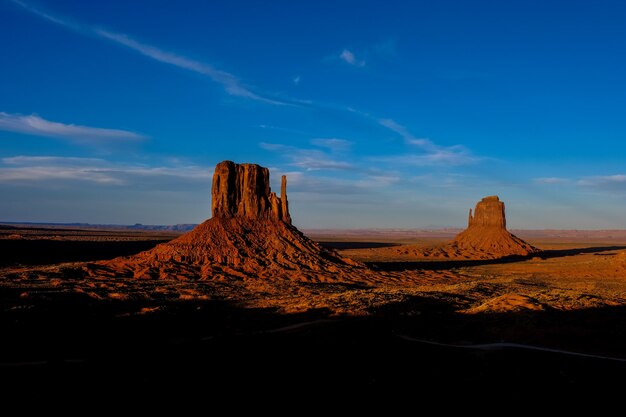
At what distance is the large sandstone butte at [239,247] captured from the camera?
3112 centimetres

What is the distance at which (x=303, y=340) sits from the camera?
1027 centimetres

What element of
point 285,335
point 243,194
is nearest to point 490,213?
point 243,194

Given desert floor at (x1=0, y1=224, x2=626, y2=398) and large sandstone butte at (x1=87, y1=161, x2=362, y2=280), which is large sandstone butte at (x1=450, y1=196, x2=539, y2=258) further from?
desert floor at (x1=0, y1=224, x2=626, y2=398)

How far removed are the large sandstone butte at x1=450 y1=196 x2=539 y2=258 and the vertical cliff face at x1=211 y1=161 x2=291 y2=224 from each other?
42.1 meters

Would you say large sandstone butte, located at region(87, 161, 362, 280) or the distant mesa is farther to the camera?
the distant mesa

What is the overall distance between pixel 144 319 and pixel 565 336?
1454 centimetres

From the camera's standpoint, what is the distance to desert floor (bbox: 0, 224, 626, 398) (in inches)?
309

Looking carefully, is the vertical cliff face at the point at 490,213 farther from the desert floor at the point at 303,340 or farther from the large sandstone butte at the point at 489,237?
the desert floor at the point at 303,340

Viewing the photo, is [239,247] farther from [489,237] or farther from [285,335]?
[489,237]

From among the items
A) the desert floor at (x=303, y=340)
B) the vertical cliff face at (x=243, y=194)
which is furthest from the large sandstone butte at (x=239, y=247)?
the desert floor at (x=303, y=340)

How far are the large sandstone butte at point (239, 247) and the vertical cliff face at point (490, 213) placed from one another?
48925 mm

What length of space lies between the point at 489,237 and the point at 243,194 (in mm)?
53286

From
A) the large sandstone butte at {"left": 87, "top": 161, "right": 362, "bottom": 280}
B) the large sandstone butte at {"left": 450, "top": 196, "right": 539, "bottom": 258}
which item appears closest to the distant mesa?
the large sandstone butte at {"left": 450, "top": 196, "right": 539, "bottom": 258}

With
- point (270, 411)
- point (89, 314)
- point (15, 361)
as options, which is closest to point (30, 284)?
Result: point (89, 314)
